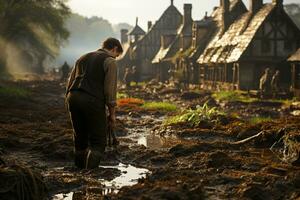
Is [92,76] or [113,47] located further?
[113,47]

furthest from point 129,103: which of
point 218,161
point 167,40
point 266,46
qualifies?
point 167,40

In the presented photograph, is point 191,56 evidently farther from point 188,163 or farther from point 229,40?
point 188,163

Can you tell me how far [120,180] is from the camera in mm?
6773

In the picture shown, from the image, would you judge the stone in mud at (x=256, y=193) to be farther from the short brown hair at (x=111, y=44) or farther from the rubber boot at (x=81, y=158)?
the short brown hair at (x=111, y=44)

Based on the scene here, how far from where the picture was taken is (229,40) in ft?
114

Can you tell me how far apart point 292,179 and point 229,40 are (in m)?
29.3

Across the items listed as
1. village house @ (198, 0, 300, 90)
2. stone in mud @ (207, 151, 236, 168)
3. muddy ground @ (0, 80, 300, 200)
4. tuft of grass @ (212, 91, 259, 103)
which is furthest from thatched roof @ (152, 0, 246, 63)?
stone in mud @ (207, 151, 236, 168)

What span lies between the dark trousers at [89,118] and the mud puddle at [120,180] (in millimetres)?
582

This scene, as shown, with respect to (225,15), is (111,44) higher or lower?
lower

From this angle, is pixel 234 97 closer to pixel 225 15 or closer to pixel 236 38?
pixel 236 38

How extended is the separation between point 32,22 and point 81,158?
40.7 meters

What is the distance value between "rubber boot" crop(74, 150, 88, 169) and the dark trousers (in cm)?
20

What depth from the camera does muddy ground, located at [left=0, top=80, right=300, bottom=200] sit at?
19.3ft

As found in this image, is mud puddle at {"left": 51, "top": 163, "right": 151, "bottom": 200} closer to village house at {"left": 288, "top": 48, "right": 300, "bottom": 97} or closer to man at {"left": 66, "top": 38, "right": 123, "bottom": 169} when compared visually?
man at {"left": 66, "top": 38, "right": 123, "bottom": 169}
